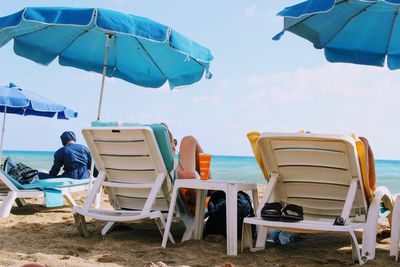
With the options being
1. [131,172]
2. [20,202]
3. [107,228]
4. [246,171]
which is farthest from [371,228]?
[246,171]

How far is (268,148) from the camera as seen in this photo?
12.7ft

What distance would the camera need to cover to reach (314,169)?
3.85 metres

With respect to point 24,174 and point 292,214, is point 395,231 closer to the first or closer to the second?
point 292,214

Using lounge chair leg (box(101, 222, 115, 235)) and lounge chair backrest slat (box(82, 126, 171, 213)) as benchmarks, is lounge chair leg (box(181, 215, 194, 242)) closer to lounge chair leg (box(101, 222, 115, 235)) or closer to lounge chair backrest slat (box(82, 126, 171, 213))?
lounge chair backrest slat (box(82, 126, 171, 213))

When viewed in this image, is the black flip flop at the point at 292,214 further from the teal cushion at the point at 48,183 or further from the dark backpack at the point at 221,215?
the teal cushion at the point at 48,183

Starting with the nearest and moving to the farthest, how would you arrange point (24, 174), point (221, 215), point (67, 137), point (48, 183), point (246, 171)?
point (221, 215) → point (48, 183) → point (24, 174) → point (67, 137) → point (246, 171)

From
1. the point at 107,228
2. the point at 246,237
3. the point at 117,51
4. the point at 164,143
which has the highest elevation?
the point at 117,51

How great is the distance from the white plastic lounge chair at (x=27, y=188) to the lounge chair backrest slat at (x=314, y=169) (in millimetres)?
2764

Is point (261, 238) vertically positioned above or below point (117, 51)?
below

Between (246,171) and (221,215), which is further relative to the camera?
(246,171)

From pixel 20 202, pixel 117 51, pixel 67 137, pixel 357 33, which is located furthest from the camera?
pixel 117 51

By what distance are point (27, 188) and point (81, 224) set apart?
1560mm

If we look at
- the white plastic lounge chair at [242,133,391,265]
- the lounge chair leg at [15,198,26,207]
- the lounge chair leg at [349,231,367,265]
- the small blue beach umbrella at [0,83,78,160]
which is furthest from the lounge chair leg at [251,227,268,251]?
the small blue beach umbrella at [0,83,78,160]

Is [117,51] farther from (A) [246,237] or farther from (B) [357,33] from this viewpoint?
(A) [246,237]
